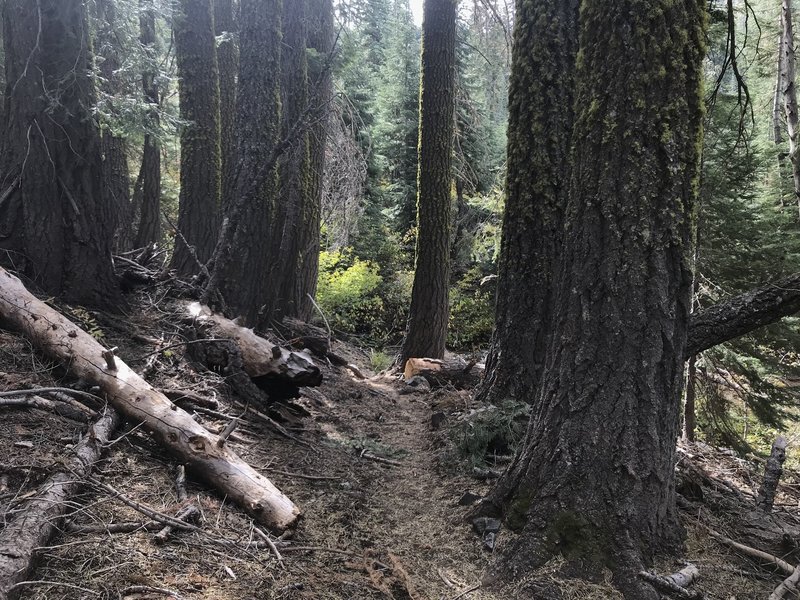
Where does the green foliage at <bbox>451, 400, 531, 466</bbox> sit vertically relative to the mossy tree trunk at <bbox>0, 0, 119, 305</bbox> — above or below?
below

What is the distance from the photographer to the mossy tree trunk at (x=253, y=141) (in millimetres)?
6629

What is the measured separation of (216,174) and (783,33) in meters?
9.68

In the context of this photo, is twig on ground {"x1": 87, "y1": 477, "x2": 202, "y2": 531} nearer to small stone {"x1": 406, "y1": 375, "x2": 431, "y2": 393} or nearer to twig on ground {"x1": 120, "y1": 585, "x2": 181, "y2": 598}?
twig on ground {"x1": 120, "y1": 585, "x2": 181, "y2": 598}

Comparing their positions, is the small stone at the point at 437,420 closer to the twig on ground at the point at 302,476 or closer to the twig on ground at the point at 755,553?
the twig on ground at the point at 302,476

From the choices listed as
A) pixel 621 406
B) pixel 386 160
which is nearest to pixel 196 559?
pixel 621 406

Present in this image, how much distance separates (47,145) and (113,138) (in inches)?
286

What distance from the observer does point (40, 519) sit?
2486 mm

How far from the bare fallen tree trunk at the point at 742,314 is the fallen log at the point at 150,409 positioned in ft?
8.71

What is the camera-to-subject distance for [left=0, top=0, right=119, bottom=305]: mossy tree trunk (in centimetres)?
514

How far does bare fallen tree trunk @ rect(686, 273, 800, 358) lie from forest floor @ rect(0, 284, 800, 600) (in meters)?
1.08

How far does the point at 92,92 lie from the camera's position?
5.41 metres

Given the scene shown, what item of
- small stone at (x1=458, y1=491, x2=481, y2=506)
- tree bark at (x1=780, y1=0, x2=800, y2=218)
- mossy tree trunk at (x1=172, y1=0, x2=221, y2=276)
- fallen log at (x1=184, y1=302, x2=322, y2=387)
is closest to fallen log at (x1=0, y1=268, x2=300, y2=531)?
small stone at (x1=458, y1=491, x2=481, y2=506)

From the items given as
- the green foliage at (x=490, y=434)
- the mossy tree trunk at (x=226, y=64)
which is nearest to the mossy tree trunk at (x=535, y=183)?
the green foliage at (x=490, y=434)

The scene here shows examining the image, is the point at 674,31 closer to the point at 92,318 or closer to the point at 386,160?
the point at 92,318
